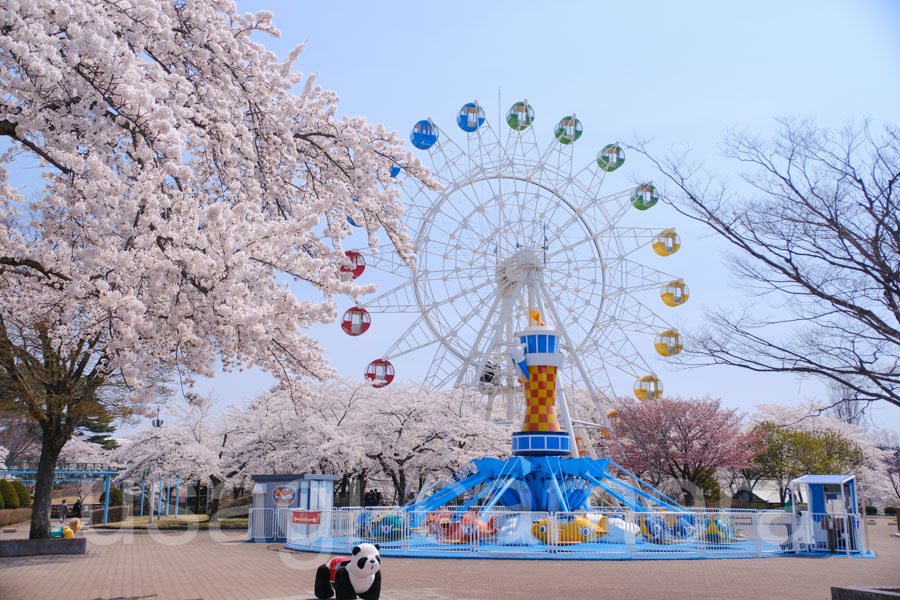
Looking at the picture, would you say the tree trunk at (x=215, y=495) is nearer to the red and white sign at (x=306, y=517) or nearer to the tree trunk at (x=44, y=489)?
the red and white sign at (x=306, y=517)

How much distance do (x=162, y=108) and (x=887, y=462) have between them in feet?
188

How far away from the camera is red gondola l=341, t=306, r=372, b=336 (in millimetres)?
20797

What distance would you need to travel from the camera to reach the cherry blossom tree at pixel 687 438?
30.8 metres

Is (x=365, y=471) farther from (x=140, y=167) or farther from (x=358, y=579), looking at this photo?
(x=140, y=167)

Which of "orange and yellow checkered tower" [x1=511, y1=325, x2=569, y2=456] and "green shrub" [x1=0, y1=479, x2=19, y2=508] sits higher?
"orange and yellow checkered tower" [x1=511, y1=325, x2=569, y2=456]

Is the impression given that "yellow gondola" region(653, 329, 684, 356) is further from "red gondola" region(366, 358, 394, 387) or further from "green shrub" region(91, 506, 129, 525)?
"green shrub" region(91, 506, 129, 525)

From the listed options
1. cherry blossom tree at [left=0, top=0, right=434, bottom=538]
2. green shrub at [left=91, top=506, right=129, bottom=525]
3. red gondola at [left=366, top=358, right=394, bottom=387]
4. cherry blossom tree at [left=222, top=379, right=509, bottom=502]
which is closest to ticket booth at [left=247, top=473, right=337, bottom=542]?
red gondola at [left=366, top=358, right=394, bottom=387]

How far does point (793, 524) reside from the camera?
57.6 feet

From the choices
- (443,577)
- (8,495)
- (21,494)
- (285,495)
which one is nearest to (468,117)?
(285,495)

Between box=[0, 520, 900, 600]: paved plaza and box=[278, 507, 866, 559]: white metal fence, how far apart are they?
0.90 m

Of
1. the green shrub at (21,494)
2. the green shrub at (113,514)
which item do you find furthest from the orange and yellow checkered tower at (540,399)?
the green shrub at (21,494)

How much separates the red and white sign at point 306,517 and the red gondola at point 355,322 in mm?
5309

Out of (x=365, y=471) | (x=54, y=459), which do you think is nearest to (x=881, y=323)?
(x=54, y=459)

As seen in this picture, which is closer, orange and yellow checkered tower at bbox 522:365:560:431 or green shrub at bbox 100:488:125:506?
orange and yellow checkered tower at bbox 522:365:560:431
